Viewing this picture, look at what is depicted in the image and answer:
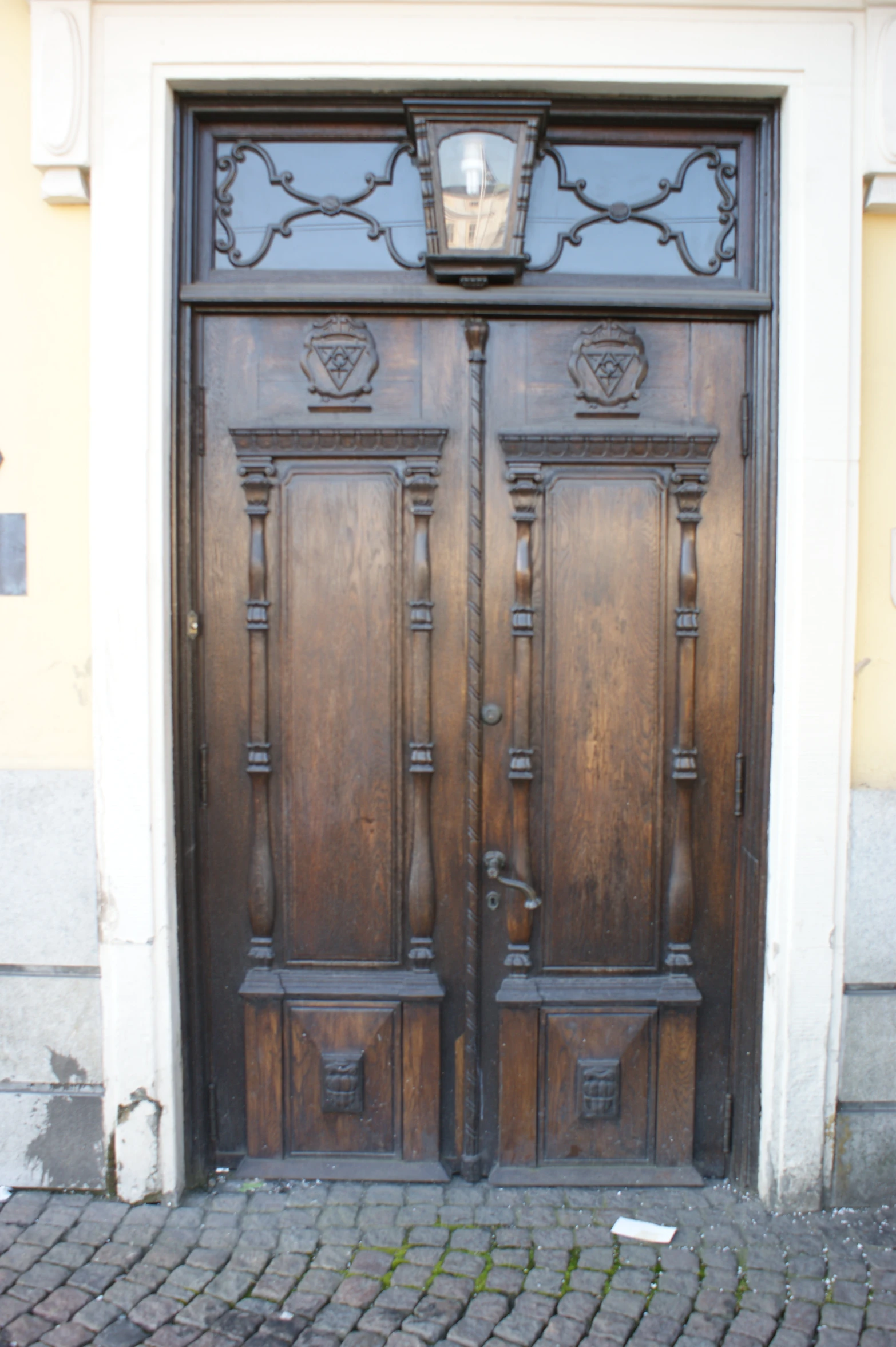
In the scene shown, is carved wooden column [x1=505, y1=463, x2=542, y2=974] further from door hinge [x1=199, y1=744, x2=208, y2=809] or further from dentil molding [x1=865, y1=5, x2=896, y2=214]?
dentil molding [x1=865, y1=5, x2=896, y2=214]

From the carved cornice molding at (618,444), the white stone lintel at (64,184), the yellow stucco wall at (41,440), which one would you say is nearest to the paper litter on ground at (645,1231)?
the yellow stucco wall at (41,440)

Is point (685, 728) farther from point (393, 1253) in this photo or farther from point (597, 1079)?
point (393, 1253)

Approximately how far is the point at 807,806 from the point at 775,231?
1.84 metres

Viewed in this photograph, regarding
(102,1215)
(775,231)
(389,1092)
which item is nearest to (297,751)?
(389,1092)

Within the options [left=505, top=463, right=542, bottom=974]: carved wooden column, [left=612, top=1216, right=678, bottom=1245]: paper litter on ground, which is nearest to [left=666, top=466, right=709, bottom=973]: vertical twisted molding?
[left=505, top=463, right=542, bottom=974]: carved wooden column

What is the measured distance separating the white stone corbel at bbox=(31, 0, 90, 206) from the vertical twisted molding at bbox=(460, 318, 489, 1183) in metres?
1.31

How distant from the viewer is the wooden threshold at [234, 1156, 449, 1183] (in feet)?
9.69

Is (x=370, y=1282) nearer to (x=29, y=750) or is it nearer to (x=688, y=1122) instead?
(x=688, y=1122)

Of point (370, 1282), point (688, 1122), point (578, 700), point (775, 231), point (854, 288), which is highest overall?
point (775, 231)

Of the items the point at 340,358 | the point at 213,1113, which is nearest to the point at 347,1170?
the point at 213,1113

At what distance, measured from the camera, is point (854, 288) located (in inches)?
106

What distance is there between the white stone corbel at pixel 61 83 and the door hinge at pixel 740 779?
2.80 metres

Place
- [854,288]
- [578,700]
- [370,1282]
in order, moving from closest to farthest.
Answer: [370,1282]
[854,288]
[578,700]

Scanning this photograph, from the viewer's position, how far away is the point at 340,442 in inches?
113
